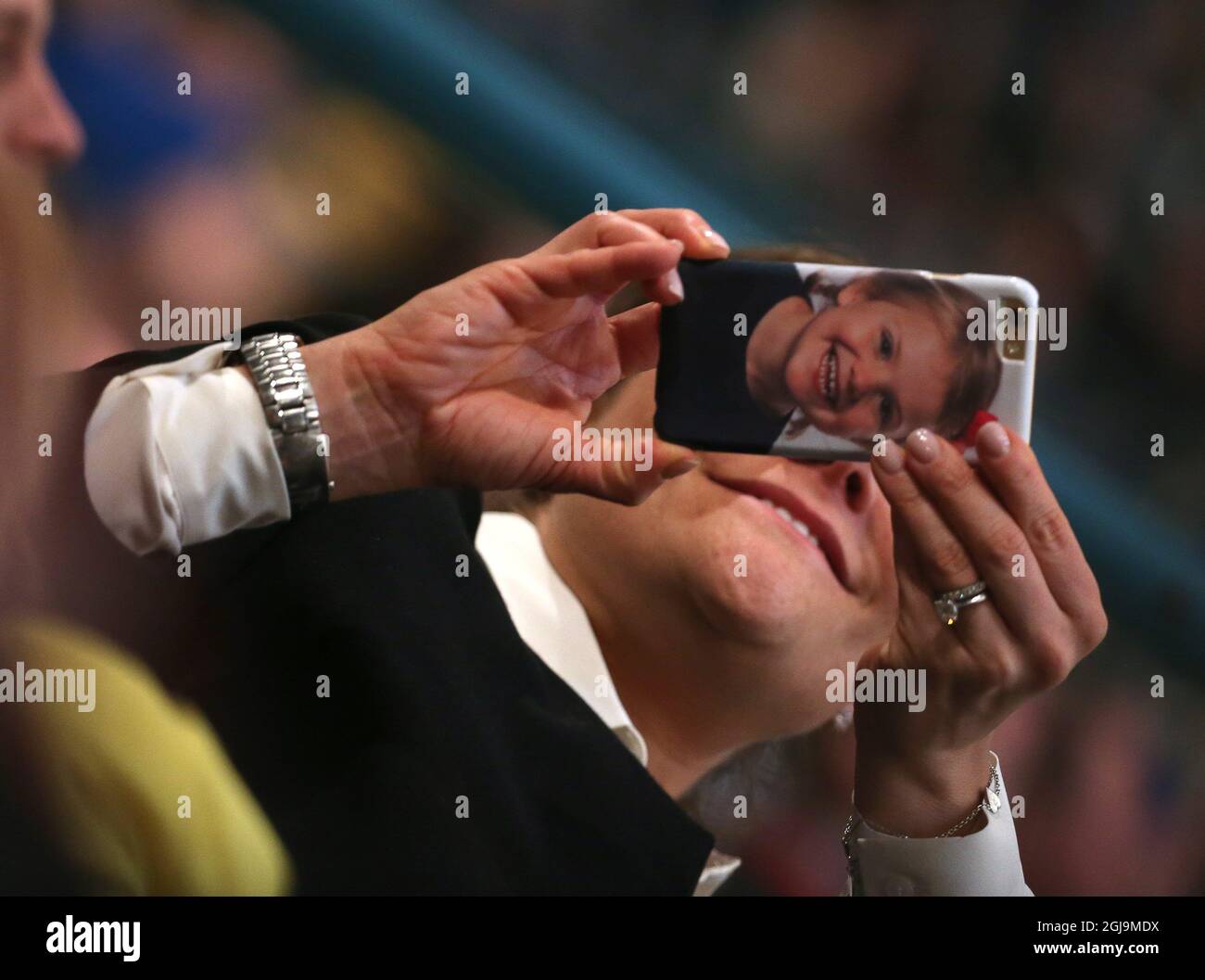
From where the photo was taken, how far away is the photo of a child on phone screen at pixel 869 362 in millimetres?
685

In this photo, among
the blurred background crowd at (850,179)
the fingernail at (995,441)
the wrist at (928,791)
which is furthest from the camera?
the blurred background crowd at (850,179)

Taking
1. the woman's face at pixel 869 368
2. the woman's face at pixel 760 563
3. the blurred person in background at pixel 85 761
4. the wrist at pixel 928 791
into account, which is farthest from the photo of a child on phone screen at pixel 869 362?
the blurred person in background at pixel 85 761

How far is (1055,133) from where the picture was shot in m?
0.91

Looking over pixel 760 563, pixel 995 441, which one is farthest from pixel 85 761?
pixel 995 441

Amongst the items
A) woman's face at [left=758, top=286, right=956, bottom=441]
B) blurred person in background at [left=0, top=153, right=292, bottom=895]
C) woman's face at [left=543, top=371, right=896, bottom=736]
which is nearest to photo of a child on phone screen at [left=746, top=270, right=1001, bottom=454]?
woman's face at [left=758, top=286, right=956, bottom=441]

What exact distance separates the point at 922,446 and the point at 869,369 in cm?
7

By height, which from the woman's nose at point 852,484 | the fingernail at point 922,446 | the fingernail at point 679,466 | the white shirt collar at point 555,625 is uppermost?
the fingernail at point 922,446

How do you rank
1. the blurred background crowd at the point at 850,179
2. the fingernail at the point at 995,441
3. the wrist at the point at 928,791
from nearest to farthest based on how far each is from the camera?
the fingernail at the point at 995,441 < the wrist at the point at 928,791 < the blurred background crowd at the point at 850,179

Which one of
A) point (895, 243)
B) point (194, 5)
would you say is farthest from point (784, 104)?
point (194, 5)

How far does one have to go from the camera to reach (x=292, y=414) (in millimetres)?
670

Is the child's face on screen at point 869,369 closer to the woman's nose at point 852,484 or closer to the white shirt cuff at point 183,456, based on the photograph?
the woman's nose at point 852,484

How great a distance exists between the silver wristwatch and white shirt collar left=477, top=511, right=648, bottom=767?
22cm
